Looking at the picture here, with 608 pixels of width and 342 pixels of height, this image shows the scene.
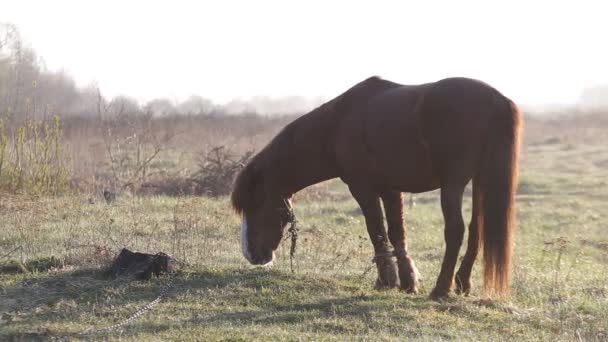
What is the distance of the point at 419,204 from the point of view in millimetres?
19500

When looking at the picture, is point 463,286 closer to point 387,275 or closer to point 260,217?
point 387,275

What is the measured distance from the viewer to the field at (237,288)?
22.8ft

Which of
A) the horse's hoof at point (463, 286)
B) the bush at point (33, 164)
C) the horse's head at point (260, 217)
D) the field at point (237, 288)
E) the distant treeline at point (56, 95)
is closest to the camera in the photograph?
the field at point (237, 288)

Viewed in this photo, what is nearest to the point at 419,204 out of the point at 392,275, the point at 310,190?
the point at 310,190

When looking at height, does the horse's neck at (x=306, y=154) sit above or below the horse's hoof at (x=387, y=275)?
above

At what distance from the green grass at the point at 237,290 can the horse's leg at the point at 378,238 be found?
0.21 metres

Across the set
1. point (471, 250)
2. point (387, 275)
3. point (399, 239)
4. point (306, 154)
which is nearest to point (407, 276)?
point (387, 275)

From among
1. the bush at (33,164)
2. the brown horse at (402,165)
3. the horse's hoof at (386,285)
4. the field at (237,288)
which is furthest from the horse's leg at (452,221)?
the bush at (33,164)

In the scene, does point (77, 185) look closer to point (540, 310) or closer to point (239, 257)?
point (239, 257)

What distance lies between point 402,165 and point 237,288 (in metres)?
1.98

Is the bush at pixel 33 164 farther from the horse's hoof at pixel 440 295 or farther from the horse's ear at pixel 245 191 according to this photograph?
the horse's hoof at pixel 440 295

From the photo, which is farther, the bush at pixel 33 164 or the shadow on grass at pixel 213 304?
the bush at pixel 33 164

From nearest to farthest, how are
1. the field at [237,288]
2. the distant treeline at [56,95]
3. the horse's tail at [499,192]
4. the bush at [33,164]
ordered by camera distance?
the field at [237,288] < the horse's tail at [499,192] < the bush at [33,164] < the distant treeline at [56,95]

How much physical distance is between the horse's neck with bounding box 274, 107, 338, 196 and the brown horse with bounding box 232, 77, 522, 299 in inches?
0.4
